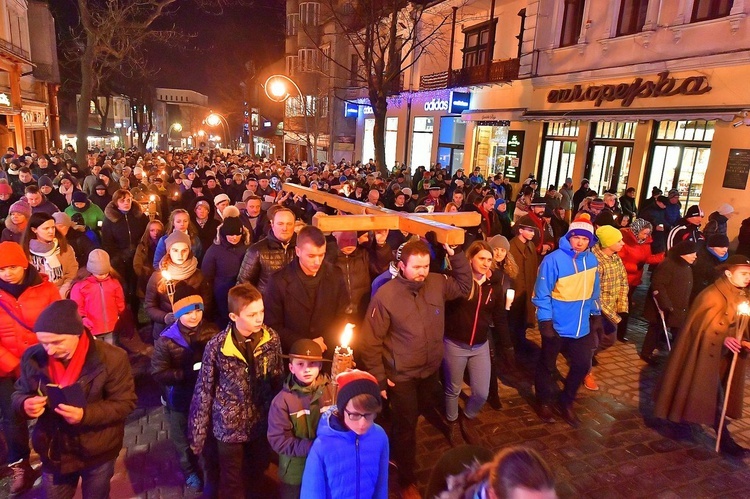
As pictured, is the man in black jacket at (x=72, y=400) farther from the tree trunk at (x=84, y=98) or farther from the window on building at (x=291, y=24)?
the window on building at (x=291, y=24)

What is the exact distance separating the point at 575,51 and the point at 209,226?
15.2 metres

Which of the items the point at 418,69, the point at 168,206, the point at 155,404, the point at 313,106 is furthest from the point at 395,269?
the point at 313,106

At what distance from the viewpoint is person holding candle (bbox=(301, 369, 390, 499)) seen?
2.58 m

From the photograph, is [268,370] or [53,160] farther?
[53,160]

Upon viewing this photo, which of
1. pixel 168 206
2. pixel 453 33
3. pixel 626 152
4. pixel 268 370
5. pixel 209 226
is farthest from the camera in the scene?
pixel 453 33

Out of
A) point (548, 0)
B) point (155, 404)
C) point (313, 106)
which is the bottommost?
point (155, 404)

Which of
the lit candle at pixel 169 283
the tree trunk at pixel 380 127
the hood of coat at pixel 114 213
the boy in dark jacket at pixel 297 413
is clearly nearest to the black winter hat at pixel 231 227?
the lit candle at pixel 169 283

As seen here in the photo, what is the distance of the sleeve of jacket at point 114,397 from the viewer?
9.59ft

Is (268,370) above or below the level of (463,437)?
above

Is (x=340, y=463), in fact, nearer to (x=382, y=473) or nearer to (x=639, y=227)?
(x=382, y=473)

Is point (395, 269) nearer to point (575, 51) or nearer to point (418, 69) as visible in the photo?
point (575, 51)

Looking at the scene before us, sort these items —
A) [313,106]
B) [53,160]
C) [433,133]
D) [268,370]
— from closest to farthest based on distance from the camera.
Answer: [268,370], [53,160], [433,133], [313,106]

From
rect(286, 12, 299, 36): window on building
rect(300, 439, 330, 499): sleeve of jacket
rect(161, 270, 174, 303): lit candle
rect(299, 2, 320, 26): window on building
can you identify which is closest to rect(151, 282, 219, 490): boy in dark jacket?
rect(161, 270, 174, 303): lit candle

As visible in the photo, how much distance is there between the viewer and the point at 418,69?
29.2m
